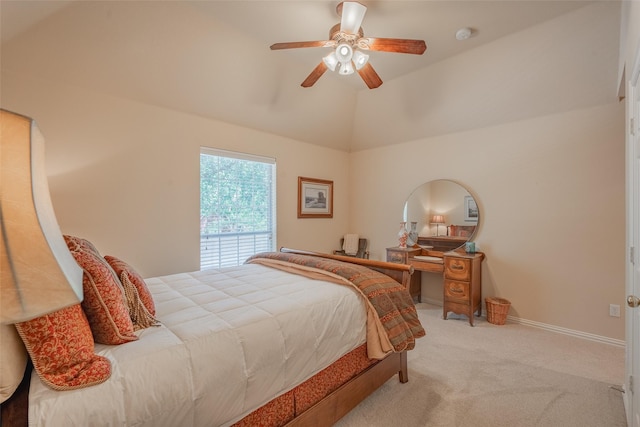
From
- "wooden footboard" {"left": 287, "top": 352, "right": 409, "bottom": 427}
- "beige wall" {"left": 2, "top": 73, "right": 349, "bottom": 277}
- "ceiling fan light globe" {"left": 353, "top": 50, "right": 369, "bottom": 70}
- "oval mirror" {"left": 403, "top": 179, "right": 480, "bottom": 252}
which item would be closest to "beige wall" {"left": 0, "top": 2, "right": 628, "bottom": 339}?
"beige wall" {"left": 2, "top": 73, "right": 349, "bottom": 277}

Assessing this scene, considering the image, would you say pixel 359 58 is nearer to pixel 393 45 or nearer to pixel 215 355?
pixel 393 45

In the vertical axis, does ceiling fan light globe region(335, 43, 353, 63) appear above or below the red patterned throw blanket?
above

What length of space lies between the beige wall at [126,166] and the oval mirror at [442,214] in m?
2.40

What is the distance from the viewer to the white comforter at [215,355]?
37.6 inches

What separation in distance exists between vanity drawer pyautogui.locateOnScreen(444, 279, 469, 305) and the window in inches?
92.3

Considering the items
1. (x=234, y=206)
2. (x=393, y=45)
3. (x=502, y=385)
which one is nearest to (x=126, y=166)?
(x=234, y=206)

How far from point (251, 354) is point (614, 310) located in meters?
3.63

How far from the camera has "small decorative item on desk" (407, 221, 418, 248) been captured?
421cm

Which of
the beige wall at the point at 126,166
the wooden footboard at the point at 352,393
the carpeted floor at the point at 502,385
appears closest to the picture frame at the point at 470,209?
the carpeted floor at the point at 502,385

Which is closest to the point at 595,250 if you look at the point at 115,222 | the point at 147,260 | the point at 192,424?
the point at 192,424

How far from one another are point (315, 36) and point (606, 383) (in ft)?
12.5

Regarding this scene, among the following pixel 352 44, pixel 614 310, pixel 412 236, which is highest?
pixel 352 44

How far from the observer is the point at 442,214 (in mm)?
3984

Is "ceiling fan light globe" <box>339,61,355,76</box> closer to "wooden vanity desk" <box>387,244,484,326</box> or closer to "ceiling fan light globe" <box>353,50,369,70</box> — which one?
"ceiling fan light globe" <box>353,50,369,70</box>
